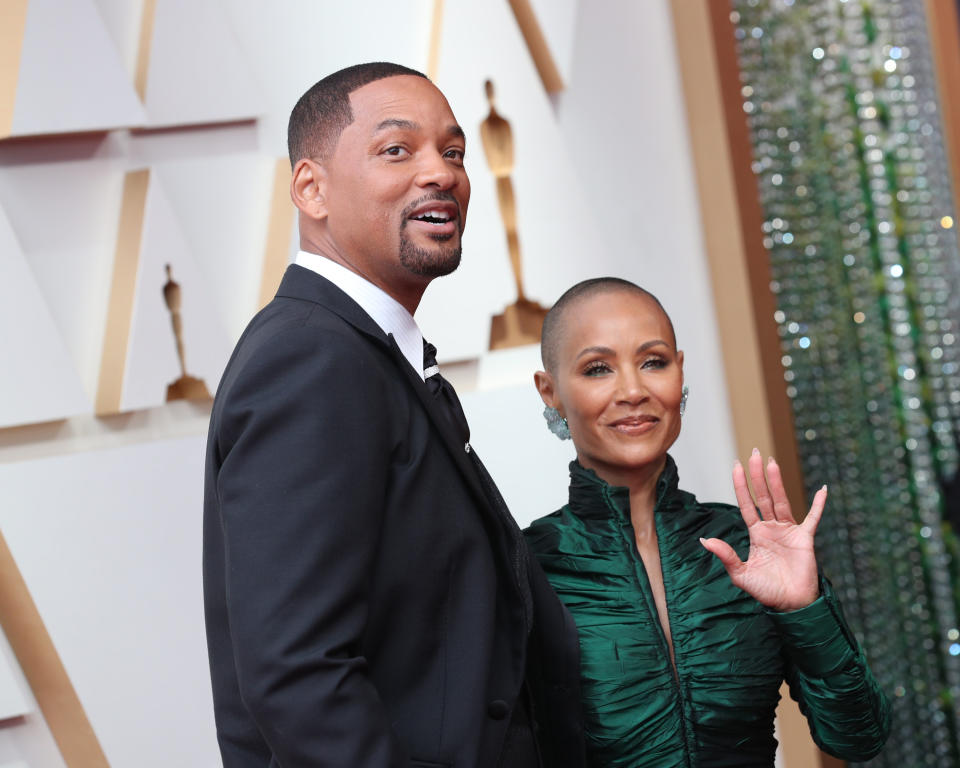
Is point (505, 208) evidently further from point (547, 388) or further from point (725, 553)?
point (725, 553)

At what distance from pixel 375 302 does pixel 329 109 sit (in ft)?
0.78

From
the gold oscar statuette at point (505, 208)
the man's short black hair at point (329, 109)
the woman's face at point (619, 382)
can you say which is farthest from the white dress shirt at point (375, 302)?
the gold oscar statuette at point (505, 208)

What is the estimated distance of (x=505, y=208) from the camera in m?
2.44

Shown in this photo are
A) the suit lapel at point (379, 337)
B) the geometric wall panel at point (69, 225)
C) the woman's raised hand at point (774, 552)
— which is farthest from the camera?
the geometric wall panel at point (69, 225)

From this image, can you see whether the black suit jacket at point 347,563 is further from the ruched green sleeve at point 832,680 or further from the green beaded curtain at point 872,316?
the green beaded curtain at point 872,316

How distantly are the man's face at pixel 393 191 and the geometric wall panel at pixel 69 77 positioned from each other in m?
0.82

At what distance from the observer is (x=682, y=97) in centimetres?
289

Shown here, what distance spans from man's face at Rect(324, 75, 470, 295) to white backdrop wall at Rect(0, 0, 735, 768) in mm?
826

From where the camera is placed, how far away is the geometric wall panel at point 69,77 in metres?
1.82

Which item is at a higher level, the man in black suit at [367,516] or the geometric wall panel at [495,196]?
the geometric wall panel at [495,196]

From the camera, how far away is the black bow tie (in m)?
1.29

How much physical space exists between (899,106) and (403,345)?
2.49m

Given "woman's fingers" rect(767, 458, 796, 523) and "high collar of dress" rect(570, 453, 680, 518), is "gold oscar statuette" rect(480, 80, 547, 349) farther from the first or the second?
"woman's fingers" rect(767, 458, 796, 523)

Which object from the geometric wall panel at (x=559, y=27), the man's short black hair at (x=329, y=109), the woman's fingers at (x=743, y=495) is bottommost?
the woman's fingers at (x=743, y=495)
